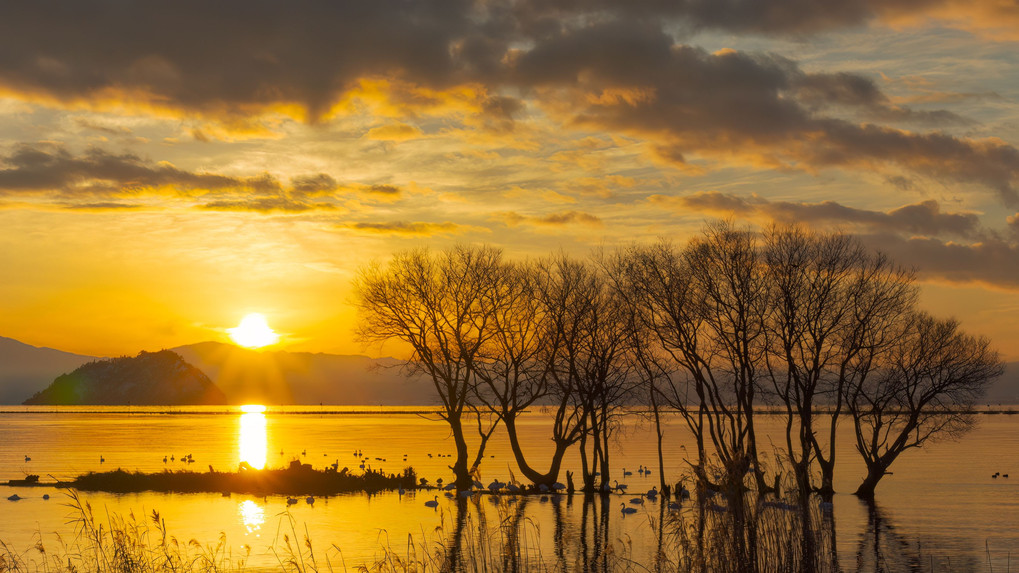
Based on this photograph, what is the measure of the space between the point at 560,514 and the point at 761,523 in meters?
28.5

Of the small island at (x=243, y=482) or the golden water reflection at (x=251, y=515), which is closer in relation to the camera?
the golden water reflection at (x=251, y=515)

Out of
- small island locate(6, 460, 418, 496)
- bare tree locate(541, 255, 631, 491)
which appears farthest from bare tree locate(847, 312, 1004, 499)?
small island locate(6, 460, 418, 496)

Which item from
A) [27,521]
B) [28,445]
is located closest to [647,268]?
[27,521]

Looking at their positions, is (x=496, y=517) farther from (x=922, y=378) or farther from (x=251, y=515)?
→ (x=922, y=378)

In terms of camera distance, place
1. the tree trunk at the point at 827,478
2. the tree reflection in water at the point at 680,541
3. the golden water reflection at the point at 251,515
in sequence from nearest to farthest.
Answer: the tree reflection in water at the point at 680,541 → the golden water reflection at the point at 251,515 → the tree trunk at the point at 827,478

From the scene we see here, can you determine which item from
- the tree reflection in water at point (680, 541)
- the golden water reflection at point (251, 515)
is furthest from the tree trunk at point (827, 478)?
the golden water reflection at point (251, 515)

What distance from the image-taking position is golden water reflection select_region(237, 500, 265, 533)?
1582 inches

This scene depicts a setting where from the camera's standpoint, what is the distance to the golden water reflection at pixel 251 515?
40.2 meters

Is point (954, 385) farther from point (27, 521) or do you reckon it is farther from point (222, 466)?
point (222, 466)

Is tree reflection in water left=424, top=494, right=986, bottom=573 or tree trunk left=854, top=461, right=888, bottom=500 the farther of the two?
tree trunk left=854, top=461, right=888, bottom=500

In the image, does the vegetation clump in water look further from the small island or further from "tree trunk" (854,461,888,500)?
"tree trunk" (854,461,888,500)

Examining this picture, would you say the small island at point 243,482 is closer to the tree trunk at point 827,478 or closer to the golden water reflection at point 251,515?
the golden water reflection at point 251,515

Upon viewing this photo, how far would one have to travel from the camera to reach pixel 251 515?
44.5 metres

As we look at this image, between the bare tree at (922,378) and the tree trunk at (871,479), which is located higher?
the bare tree at (922,378)
